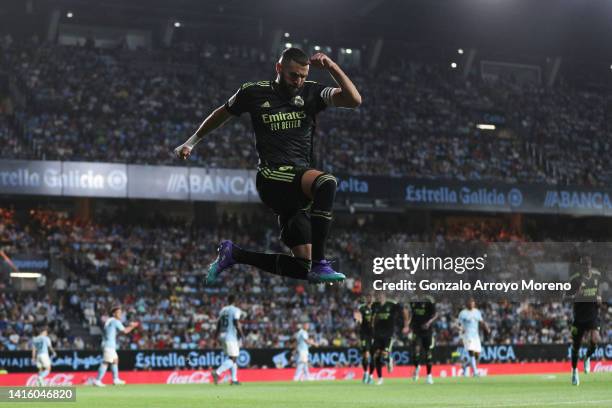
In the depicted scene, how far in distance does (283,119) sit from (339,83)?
2.78ft

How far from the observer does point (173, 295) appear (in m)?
41.0

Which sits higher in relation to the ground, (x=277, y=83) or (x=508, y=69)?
(x=508, y=69)

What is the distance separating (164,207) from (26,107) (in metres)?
8.59

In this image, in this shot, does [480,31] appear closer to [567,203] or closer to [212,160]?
[567,203]

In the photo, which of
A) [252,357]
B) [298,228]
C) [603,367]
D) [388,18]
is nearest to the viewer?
[298,228]

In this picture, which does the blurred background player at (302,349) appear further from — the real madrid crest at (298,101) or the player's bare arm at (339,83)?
the player's bare arm at (339,83)

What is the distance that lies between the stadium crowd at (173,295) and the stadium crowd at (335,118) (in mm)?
3395

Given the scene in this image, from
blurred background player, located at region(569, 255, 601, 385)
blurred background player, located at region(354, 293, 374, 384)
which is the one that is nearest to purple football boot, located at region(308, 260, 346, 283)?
blurred background player, located at region(569, 255, 601, 385)

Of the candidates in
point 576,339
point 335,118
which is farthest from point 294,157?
point 335,118

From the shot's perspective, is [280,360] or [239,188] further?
[239,188]

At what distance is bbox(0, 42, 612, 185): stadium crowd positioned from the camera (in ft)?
152

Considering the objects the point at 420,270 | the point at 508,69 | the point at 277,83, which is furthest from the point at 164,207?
the point at 277,83

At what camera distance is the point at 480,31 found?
60.2 meters

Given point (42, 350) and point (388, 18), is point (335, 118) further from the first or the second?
point (42, 350)
